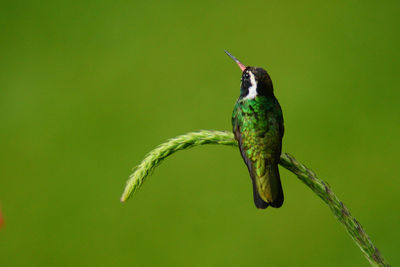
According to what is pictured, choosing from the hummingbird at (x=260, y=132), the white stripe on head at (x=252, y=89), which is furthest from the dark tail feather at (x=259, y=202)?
the white stripe on head at (x=252, y=89)

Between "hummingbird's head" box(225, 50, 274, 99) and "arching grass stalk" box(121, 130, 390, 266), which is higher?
"hummingbird's head" box(225, 50, 274, 99)

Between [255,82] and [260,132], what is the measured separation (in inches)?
4.7

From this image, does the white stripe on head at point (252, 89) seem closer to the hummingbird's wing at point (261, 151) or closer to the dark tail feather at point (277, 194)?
the hummingbird's wing at point (261, 151)

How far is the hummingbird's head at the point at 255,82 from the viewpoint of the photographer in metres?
0.98

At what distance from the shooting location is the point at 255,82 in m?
0.99

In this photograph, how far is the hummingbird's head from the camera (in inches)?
38.5

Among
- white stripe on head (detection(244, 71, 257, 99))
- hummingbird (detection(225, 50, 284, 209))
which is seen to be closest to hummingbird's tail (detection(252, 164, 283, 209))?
hummingbird (detection(225, 50, 284, 209))

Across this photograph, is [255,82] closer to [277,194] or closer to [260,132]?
[260,132]

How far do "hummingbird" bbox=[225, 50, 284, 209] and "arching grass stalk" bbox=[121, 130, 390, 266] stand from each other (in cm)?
5

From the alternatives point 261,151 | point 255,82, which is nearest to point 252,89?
point 255,82

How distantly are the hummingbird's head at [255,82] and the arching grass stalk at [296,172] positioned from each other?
0.12 meters

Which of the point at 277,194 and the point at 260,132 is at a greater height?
the point at 260,132

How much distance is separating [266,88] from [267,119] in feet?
0.25

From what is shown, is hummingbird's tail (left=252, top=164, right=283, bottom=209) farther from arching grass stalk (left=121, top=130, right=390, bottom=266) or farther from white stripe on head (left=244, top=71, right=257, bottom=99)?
white stripe on head (left=244, top=71, right=257, bottom=99)
